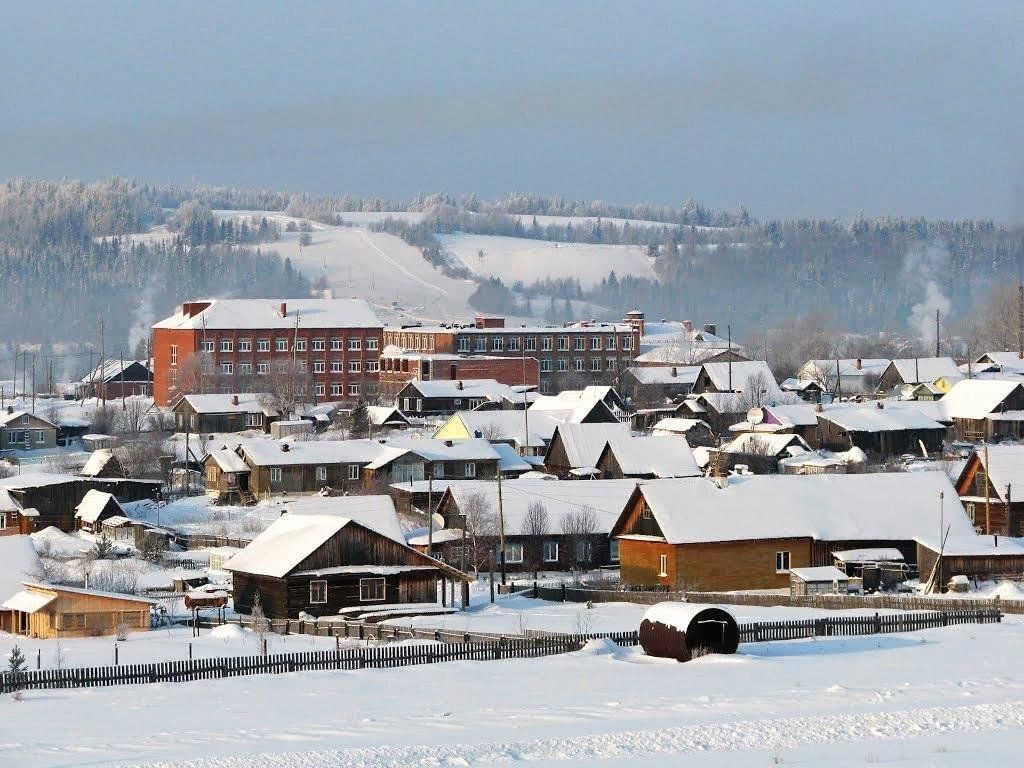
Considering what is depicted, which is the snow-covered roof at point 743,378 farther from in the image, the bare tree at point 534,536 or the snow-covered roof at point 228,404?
the bare tree at point 534,536

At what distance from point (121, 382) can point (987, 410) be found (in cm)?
5834

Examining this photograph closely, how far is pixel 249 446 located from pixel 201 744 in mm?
42511

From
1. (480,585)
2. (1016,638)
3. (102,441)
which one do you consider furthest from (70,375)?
(1016,638)

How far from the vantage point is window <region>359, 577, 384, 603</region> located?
1475 inches

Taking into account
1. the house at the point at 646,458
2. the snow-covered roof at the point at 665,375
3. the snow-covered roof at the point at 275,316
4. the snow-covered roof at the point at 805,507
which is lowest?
the snow-covered roof at the point at 805,507

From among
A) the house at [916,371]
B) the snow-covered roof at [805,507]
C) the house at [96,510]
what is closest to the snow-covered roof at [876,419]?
the house at [916,371]

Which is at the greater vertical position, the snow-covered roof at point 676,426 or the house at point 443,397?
the house at point 443,397

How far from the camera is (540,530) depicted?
45250 mm

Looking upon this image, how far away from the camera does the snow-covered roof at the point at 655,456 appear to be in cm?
5528

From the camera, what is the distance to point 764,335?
497 feet


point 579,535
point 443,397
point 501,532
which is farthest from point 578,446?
point 443,397

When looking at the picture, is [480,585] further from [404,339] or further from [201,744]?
[404,339]

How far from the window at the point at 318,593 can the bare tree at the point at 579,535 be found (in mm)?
9907

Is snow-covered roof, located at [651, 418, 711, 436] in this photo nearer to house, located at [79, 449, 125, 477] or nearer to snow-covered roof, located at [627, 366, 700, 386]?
snow-covered roof, located at [627, 366, 700, 386]
